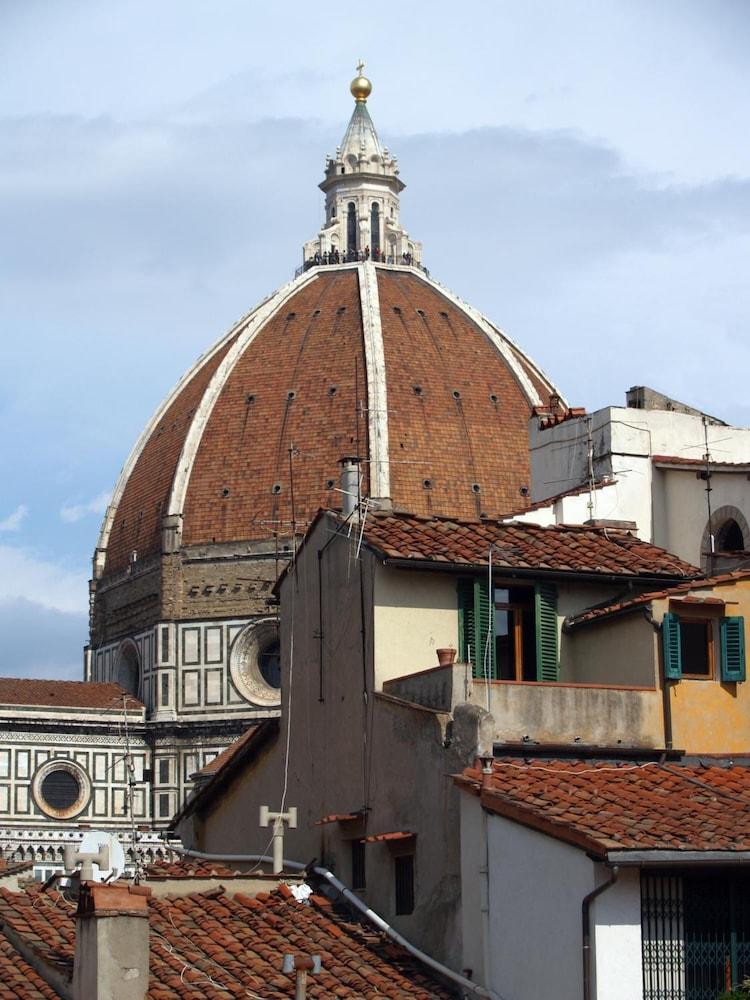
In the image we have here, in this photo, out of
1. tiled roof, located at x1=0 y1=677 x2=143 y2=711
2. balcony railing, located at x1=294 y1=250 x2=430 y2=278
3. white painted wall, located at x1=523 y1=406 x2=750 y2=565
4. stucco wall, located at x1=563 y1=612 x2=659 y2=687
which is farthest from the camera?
balcony railing, located at x1=294 y1=250 x2=430 y2=278

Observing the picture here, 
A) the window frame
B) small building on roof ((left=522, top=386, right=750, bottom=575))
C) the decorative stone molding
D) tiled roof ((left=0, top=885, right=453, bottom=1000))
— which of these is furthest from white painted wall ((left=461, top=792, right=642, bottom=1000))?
the decorative stone molding

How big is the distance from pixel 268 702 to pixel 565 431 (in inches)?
1595

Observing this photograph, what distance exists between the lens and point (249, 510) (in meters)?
67.8

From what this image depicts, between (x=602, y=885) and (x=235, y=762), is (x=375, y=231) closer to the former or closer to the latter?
(x=235, y=762)

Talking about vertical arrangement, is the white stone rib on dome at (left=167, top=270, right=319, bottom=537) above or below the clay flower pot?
above

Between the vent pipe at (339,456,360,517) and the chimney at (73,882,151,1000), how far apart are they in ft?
15.6

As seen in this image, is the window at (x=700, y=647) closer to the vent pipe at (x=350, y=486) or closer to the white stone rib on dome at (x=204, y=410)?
the vent pipe at (x=350, y=486)

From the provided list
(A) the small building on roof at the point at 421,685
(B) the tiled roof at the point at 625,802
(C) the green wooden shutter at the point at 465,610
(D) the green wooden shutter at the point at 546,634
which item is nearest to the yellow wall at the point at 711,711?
(A) the small building on roof at the point at 421,685

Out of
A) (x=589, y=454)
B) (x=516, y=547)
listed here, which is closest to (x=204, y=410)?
(x=589, y=454)

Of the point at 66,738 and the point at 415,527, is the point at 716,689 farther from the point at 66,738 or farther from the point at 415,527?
the point at 66,738

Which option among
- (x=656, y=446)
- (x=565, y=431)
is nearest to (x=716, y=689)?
(x=656, y=446)

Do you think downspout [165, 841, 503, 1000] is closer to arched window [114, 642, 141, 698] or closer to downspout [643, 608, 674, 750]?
downspout [643, 608, 674, 750]

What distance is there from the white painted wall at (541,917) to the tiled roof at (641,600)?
2.28m

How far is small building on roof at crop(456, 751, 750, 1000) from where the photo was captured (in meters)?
14.4
